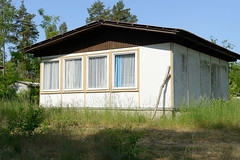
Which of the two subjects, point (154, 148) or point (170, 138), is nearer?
point (154, 148)

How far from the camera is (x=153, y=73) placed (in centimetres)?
1136

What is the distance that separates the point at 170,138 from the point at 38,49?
911 cm

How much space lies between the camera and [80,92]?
13133 mm

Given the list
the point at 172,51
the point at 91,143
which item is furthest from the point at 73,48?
the point at 91,143

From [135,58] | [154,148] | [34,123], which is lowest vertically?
[154,148]

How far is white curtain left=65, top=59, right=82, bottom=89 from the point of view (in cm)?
1338

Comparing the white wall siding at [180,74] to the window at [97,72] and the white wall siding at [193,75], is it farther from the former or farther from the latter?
the window at [97,72]

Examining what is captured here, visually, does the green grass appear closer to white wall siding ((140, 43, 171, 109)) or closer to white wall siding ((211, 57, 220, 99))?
white wall siding ((140, 43, 171, 109))

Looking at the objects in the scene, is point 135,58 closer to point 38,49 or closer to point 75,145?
point 38,49

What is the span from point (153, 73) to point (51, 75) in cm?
531

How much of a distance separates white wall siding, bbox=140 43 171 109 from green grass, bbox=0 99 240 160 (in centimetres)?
57

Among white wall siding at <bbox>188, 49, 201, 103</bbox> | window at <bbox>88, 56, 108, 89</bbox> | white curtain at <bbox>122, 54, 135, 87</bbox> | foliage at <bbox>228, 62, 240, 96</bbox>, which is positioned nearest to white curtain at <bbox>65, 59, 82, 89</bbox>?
window at <bbox>88, 56, 108, 89</bbox>

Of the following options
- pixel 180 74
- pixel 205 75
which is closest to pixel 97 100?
pixel 180 74

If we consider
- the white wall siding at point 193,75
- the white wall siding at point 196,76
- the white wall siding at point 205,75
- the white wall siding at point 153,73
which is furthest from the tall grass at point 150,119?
the white wall siding at point 205,75
